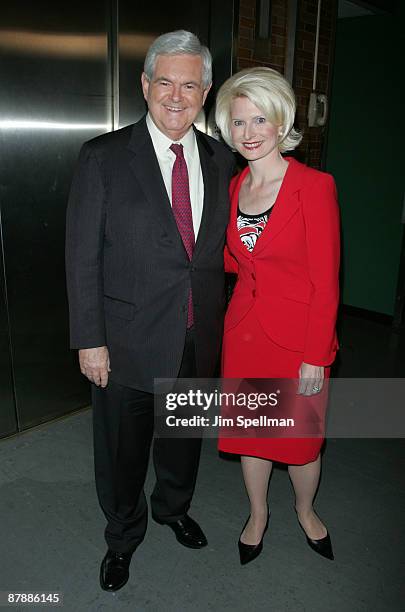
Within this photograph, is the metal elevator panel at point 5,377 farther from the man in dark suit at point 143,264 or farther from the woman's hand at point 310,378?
the woman's hand at point 310,378

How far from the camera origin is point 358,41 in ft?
16.9

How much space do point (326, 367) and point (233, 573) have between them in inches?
35.8

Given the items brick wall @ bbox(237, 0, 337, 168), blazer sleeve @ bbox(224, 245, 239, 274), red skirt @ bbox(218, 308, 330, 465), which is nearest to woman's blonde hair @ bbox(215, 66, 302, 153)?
blazer sleeve @ bbox(224, 245, 239, 274)

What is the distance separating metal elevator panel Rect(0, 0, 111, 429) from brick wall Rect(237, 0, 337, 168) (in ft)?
3.60

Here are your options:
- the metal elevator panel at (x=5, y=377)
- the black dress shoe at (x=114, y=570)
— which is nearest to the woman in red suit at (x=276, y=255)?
the black dress shoe at (x=114, y=570)

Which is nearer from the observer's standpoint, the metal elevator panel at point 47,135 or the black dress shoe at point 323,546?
the black dress shoe at point 323,546

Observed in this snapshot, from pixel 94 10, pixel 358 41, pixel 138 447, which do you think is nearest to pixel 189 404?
pixel 138 447

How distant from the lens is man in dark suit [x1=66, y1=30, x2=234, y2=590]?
1.85 meters

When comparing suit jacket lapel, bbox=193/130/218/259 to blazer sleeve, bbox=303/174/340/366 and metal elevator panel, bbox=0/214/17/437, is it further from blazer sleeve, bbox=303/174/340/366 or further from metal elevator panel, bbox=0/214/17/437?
metal elevator panel, bbox=0/214/17/437

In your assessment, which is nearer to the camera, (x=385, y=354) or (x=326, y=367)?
(x=326, y=367)

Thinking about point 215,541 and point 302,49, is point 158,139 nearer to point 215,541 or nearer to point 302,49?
point 215,541

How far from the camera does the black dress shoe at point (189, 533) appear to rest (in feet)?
7.62

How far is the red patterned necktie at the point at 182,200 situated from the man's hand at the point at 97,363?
375 mm

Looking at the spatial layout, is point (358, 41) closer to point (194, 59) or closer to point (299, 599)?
point (194, 59)
